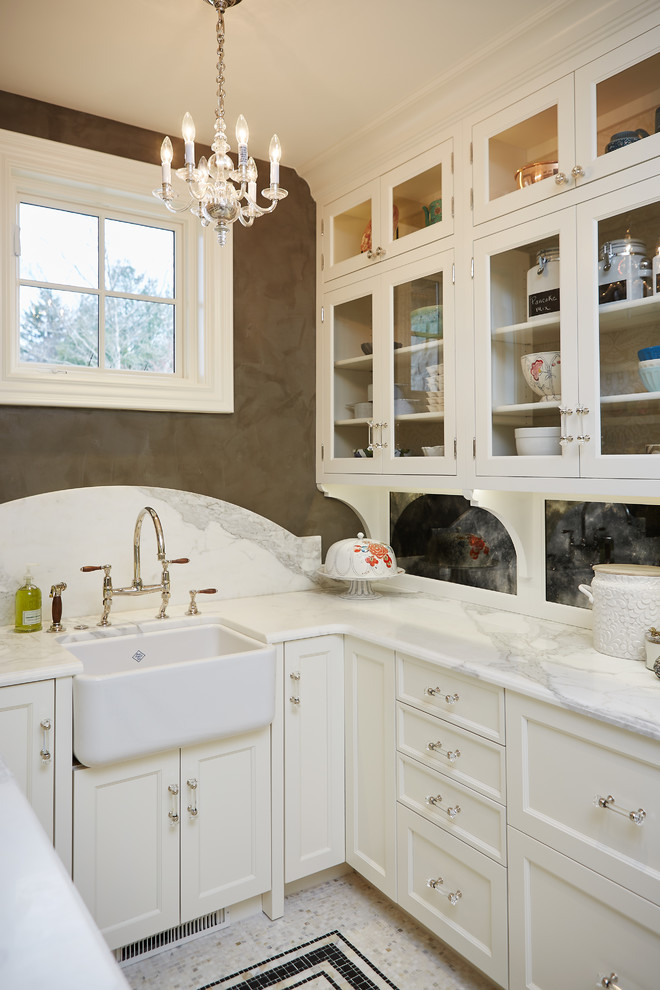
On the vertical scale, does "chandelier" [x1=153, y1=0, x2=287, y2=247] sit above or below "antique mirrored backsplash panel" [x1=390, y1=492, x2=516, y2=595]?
above

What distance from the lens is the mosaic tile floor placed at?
1.76 m

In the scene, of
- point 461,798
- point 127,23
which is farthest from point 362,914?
point 127,23

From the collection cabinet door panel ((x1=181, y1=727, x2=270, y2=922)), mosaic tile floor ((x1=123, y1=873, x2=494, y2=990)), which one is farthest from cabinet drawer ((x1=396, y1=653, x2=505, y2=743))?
mosaic tile floor ((x1=123, y1=873, x2=494, y2=990))

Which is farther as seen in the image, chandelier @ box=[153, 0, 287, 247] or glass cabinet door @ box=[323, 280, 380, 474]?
glass cabinet door @ box=[323, 280, 380, 474]

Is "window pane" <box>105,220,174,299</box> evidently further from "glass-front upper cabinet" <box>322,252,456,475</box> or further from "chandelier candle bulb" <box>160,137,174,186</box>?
"chandelier candle bulb" <box>160,137,174,186</box>

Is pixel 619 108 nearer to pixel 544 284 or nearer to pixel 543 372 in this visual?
pixel 544 284

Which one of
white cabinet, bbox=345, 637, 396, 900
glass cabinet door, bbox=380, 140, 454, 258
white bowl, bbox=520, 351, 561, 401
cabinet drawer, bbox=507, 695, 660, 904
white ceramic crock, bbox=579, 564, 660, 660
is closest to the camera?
cabinet drawer, bbox=507, 695, 660, 904

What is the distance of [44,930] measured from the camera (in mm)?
630

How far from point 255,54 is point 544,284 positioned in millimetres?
1057

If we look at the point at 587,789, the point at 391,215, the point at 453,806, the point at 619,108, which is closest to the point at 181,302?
A: the point at 391,215

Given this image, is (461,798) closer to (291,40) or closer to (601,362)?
(601,362)

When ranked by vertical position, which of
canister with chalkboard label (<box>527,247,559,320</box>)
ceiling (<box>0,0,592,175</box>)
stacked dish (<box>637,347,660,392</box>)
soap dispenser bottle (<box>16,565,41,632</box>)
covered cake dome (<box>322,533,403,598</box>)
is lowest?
soap dispenser bottle (<box>16,565,41,632</box>)

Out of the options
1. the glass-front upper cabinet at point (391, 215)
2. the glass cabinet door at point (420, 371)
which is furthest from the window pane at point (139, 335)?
the glass cabinet door at point (420, 371)

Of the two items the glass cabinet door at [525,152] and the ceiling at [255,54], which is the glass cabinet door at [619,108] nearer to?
the glass cabinet door at [525,152]
